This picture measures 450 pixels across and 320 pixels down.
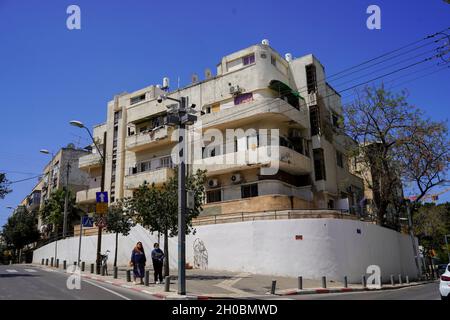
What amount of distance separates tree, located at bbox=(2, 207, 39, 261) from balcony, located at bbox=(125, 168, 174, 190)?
2443 centimetres

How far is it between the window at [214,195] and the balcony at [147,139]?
6.59 m

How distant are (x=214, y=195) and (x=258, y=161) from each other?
5360mm

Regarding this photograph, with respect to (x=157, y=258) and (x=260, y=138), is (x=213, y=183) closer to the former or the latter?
(x=260, y=138)

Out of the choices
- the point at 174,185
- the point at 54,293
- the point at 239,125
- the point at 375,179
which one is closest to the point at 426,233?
the point at 375,179

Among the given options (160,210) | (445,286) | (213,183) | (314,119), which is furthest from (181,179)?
(314,119)

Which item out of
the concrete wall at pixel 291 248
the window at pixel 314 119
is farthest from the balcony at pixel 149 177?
the window at pixel 314 119

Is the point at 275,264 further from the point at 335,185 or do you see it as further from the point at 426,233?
the point at 426,233

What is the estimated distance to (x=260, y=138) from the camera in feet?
95.7

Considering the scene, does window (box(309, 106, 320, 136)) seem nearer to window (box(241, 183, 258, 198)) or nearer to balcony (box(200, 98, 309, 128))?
balcony (box(200, 98, 309, 128))

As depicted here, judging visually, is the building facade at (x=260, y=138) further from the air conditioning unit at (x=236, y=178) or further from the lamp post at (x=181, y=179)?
the lamp post at (x=181, y=179)

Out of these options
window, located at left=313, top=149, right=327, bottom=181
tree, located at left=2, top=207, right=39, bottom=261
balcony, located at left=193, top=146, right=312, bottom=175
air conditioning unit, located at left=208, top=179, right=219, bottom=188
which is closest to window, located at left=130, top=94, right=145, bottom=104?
balcony, located at left=193, top=146, right=312, bottom=175

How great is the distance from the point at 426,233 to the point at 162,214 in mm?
40538

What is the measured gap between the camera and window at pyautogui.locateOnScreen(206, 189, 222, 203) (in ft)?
102

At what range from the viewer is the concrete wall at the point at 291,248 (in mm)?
21141
